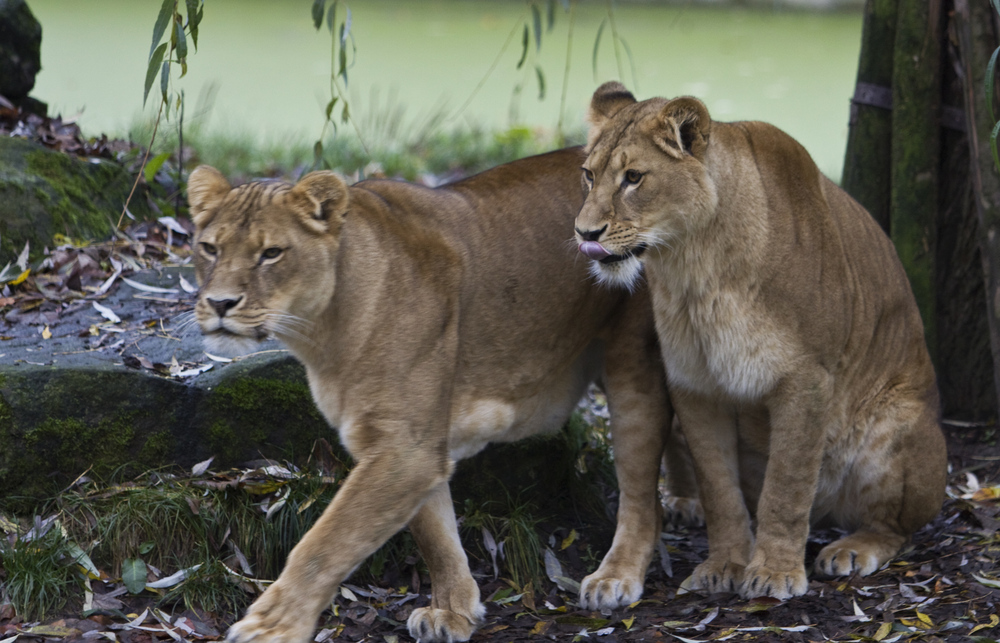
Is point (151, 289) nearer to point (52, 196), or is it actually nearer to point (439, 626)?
point (52, 196)

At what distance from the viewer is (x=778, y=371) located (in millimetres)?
3699

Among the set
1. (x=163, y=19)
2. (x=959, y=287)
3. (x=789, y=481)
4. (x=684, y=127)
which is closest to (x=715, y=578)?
(x=789, y=481)

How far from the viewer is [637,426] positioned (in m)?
4.08

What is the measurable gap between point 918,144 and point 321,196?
2.97 metres

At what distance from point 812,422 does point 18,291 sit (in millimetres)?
3512

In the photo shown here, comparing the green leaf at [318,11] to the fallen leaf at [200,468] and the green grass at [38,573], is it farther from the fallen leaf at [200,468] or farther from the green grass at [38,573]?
the green grass at [38,573]

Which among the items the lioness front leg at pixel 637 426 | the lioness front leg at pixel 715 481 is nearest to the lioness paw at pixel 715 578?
the lioness front leg at pixel 715 481

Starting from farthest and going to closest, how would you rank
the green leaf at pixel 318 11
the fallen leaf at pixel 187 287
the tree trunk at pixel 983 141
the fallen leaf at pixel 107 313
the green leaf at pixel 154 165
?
the green leaf at pixel 154 165
the fallen leaf at pixel 187 287
the fallen leaf at pixel 107 313
the tree trunk at pixel 983 141
the green leaf at pixel 318 11

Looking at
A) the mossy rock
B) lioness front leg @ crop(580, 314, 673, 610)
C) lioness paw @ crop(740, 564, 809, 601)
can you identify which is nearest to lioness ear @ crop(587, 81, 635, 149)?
lioness front leg @ crop(580, 314, 673, 610)

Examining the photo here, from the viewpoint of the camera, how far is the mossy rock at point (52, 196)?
515 centimetres

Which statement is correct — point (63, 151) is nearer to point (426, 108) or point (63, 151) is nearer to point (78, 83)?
point (426, 108)

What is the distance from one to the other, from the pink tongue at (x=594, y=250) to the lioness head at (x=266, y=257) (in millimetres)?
773

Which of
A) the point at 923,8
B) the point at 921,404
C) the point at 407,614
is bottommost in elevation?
the point at 407,614

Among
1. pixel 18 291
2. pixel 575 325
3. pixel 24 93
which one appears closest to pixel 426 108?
pixel 24 93
